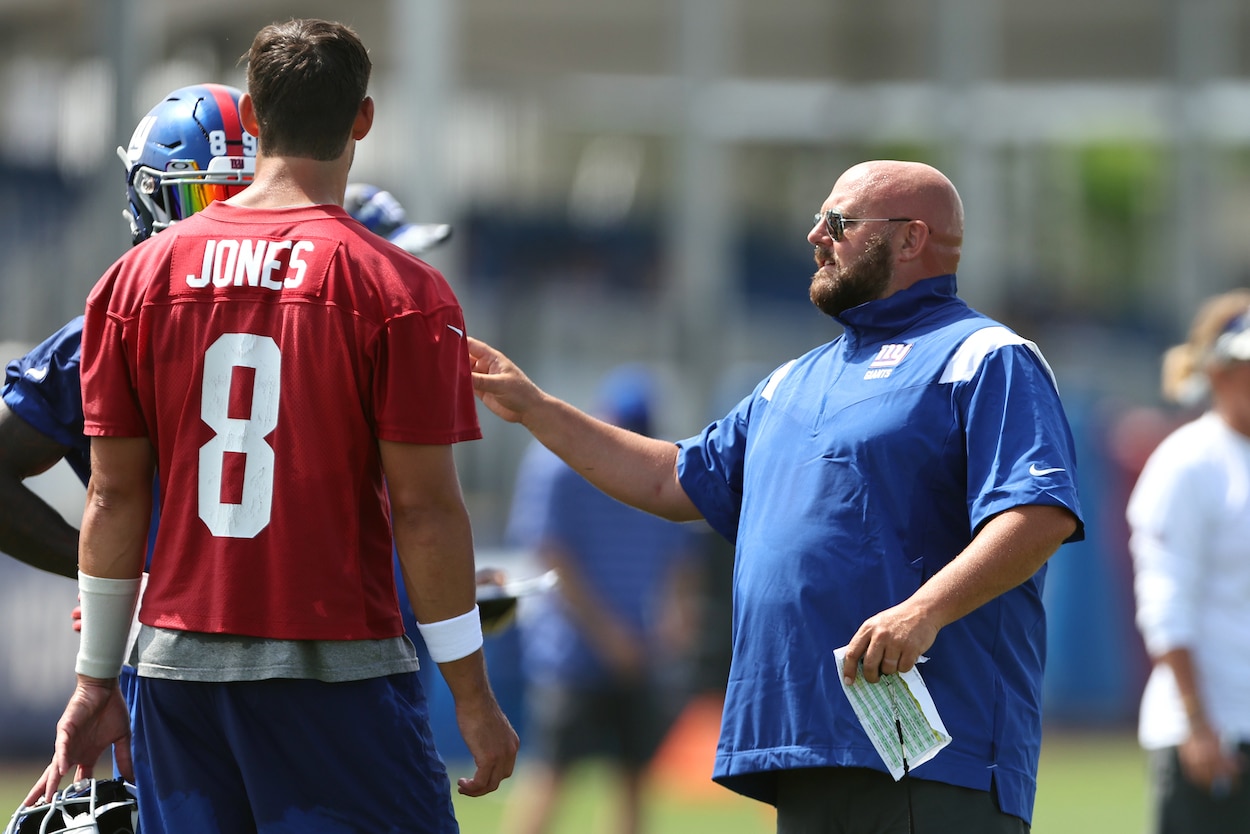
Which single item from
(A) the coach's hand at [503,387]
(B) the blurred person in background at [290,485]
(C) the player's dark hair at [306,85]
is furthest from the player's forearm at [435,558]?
(A) the coach's hand at [503,387]

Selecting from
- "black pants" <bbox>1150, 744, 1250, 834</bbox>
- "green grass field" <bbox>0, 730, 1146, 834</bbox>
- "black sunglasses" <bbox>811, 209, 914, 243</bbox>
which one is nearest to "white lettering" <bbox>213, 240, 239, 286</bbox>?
"black sunglasses" <bbox>811, 209, 914, 243</bbox>

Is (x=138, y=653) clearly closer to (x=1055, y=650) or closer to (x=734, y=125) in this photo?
(x=1055, y=650)

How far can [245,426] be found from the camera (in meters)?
3.34

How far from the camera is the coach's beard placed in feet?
13.6

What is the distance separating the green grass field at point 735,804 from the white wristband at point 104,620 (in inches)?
213

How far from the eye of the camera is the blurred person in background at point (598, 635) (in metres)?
8.49

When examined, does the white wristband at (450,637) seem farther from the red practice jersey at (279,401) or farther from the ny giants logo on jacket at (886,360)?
the ny giants logo on jacket at (886,360)

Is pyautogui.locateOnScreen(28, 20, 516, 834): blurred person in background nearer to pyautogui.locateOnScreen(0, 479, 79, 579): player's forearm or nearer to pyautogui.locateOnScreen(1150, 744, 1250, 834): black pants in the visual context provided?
pyautogui.locateOnScreen(0, 479, 79, 579): player's forearm

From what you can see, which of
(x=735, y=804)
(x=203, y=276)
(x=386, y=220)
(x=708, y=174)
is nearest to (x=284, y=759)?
(x=203, y=276)

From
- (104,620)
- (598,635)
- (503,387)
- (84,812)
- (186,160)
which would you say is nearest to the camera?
(104,620)

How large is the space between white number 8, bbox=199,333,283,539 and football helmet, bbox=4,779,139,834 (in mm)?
754

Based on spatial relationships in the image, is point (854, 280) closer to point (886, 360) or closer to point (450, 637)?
point (886, 360)

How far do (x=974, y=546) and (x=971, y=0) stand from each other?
16941 mm

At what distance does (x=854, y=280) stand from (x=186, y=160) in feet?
5.44
